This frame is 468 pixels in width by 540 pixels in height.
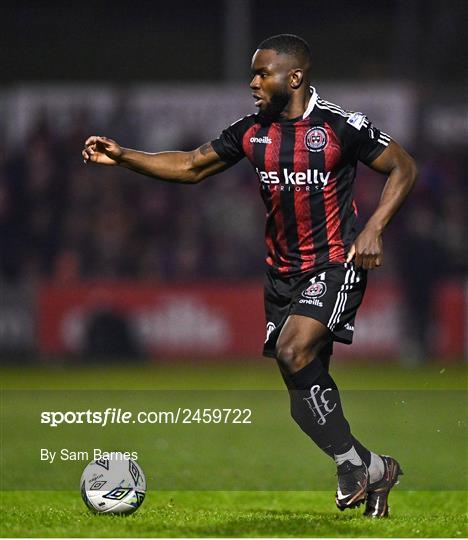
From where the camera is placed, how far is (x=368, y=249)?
629 centimetres

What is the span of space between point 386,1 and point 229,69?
5609 millimetres

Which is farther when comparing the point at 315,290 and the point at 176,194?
the point at 176,194

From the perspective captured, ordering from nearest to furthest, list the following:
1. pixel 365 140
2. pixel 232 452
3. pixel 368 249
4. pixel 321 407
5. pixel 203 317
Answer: pixel 368 249 → pixel 321 407 → pixel 365 140 → pixel 232 452 → pixel 203 317

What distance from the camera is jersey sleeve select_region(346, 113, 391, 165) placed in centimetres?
653

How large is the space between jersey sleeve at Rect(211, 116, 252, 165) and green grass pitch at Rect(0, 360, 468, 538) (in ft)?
6.19

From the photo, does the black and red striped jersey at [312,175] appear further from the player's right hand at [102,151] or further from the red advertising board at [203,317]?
the red advertising board at [203,317]

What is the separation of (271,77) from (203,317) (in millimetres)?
10528

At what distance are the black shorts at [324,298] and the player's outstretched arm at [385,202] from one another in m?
0.14

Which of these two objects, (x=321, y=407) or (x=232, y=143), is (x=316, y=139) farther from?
(x=321, y=407)

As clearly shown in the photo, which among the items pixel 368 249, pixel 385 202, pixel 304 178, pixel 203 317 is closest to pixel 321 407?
pixel 368 249

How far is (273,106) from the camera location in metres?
6.66

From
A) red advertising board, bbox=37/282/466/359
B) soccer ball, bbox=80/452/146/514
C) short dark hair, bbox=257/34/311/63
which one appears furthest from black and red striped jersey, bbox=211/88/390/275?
red advertising board, bbox=37/282/466/359

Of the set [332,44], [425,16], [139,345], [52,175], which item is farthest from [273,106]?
[332,44]

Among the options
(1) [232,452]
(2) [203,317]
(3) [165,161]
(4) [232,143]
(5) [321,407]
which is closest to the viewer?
(5) [321,407]
